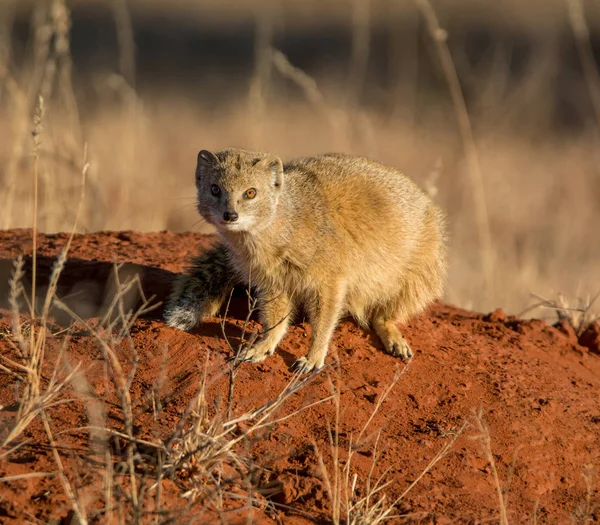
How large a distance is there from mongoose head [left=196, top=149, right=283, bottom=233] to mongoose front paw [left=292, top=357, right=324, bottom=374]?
0.81 metres

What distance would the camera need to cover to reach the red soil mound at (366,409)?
376 cm

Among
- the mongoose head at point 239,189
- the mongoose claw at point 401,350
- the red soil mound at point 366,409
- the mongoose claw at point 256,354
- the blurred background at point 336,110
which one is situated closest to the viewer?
the red soil mound at point 366,409

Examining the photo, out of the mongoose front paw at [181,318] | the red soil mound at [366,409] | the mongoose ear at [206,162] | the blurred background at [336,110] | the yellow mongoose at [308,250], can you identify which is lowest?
the blurred background at [336,110]

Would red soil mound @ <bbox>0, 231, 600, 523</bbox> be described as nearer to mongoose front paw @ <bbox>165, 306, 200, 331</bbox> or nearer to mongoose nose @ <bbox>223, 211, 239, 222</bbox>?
mongoose front paw @ <bbox>165, 306, 200, 331</bbox>

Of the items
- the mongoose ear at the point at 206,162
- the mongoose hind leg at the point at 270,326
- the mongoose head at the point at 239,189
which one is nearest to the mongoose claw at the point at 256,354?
the mongoose hind leg at the point at 270,326

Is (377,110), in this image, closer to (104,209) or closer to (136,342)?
(104,209)

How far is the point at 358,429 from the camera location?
440 cm

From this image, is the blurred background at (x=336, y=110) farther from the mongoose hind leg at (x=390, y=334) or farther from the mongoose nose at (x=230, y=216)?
the mongoose hind leg at (x=390, y=334)

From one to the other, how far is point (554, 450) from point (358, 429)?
3.56 feet

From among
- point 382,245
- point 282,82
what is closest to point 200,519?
point 382,245

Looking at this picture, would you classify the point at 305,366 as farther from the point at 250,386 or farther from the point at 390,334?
the point at 390,334

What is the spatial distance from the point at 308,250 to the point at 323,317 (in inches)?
15.9

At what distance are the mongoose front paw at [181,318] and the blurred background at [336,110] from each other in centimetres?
110

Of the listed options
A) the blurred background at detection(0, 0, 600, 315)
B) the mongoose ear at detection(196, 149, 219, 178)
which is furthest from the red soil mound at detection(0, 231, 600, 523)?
the blurred background at detection(0, 0, 600, 315)
